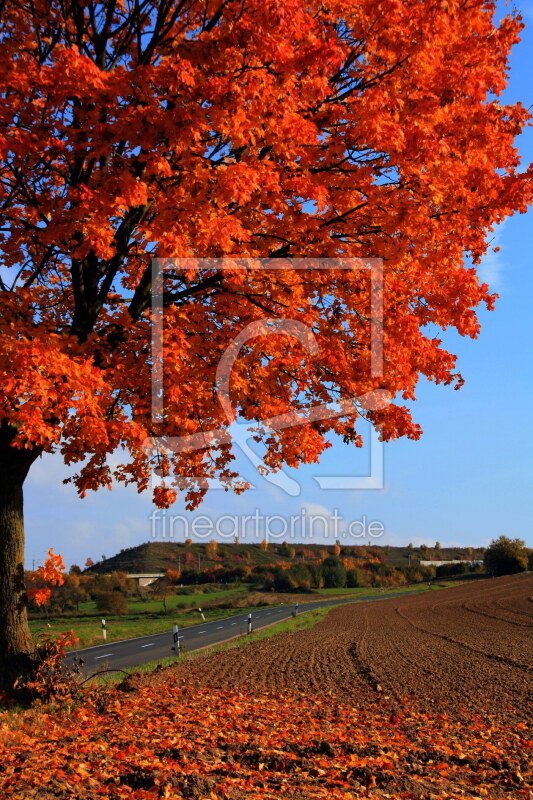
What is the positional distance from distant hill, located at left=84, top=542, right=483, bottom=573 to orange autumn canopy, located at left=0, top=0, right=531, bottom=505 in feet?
308

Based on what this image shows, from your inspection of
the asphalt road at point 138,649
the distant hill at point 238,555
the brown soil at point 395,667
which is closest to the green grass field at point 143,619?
the asphalt road at point 138,649

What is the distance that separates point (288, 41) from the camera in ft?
22.1

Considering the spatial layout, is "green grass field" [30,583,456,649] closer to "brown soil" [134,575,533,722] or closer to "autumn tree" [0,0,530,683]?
"brown soil" [134,575,533,722]

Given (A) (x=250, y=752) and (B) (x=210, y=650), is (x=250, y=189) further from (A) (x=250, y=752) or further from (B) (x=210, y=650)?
(B) (x=210, y=650)

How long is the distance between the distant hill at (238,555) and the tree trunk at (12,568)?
92.3 metres

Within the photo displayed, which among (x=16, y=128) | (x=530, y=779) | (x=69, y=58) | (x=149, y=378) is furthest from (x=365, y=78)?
(x=530, y=779)

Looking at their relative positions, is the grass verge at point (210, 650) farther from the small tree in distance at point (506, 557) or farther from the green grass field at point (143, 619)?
the small tree in distance at point (506, 557)

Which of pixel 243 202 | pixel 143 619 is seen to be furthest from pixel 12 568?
pixel 143 619

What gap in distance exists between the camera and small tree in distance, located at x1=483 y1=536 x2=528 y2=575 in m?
97.8

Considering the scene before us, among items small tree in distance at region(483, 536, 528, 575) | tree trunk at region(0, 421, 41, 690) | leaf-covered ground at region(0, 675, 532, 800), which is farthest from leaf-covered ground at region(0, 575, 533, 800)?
small tree in distance at region(483, 536, 528, 575)

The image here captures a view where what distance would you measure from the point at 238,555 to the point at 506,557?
5225cm

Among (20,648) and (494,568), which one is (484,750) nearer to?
(20,648)

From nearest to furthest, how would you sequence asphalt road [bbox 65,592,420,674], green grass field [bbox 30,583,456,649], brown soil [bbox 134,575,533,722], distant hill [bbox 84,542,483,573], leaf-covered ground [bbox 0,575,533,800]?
leaf-covered ground [bbox 0,575,533,800] → brown soil [bbox 134,575,533,722] → asphalt road [bbox 65,592,420,674] → green grass field [bbox 30,583,456,649] → distant hill [bbox 84,542,483,573]

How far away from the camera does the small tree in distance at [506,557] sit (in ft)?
321
